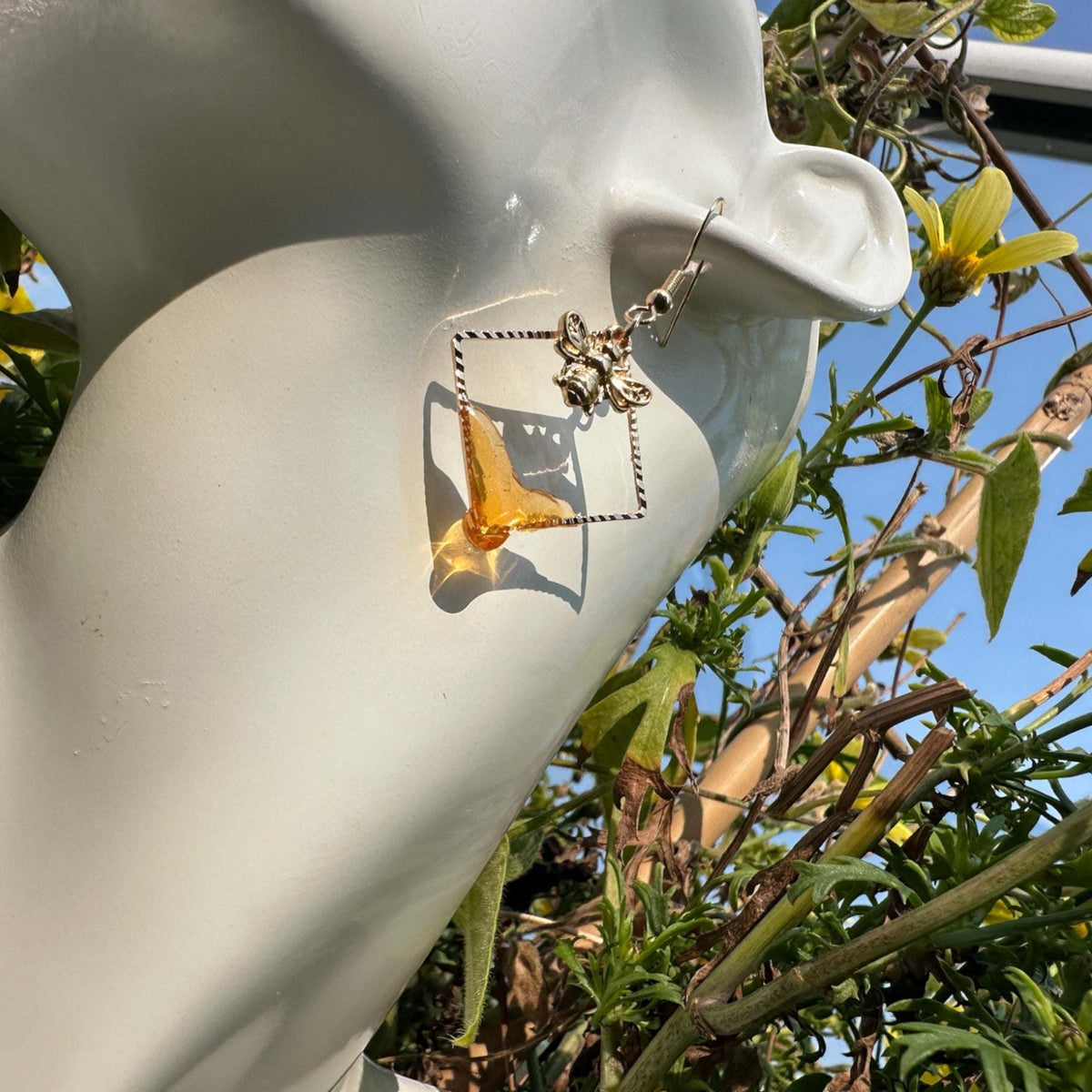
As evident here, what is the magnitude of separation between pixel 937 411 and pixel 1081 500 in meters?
0.12

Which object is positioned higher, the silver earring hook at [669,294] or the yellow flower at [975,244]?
the yellow flower at [975,244]

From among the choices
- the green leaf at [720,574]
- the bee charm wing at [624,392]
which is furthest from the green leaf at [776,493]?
the bee charm wing at [624,392]

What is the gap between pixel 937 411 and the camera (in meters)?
0.60

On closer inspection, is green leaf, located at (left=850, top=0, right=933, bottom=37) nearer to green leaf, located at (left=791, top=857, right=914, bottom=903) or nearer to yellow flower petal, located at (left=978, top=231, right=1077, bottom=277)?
yellow flower petal, located at (left=978, top=231, right=1077, bottom=277)

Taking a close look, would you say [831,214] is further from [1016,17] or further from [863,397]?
[1016,17]

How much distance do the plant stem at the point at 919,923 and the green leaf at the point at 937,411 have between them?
26cm

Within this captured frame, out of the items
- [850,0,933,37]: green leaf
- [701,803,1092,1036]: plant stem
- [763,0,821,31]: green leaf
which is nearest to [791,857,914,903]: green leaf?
[701,803,1092,1036]: plant stem

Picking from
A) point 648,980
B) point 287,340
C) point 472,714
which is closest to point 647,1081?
point 648,980

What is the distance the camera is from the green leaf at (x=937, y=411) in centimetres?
60

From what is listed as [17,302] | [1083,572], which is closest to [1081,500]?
[1083,572]

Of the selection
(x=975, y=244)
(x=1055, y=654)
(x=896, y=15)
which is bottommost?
(x=1055, y=654)

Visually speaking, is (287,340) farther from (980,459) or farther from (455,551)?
(980,459)

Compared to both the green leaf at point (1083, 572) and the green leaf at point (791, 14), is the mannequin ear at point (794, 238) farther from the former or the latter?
the green leaf at point (791, 14)

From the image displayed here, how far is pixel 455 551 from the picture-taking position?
0.33 meters
